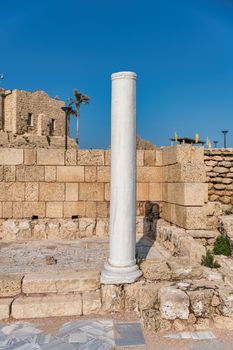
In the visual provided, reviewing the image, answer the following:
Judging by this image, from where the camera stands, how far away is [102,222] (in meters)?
7.71

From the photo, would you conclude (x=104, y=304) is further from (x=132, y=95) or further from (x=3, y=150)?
(x=3, y=150)

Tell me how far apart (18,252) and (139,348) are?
12.3 feet

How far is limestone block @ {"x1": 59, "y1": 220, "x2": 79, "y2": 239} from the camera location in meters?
7.54

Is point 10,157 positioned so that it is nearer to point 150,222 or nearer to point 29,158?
point 29,158

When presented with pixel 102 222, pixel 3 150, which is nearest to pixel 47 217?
pixel 102 222


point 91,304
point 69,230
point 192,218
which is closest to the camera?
point 91,304

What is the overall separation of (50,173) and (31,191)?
2.17 ft

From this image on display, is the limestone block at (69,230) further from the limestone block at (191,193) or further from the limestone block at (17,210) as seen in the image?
the limestone block at (191,193)

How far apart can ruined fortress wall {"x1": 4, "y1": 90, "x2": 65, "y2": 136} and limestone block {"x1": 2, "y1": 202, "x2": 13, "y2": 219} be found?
2526 centimetres

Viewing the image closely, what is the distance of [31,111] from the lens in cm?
3209

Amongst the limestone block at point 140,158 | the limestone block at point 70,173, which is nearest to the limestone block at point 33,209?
the limestone block at point 70,173

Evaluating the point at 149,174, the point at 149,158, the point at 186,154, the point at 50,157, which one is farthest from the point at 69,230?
the point at 186,154

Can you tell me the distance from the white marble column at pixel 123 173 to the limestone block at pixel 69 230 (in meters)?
3.22

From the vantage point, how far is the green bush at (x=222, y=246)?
5.96 metres
